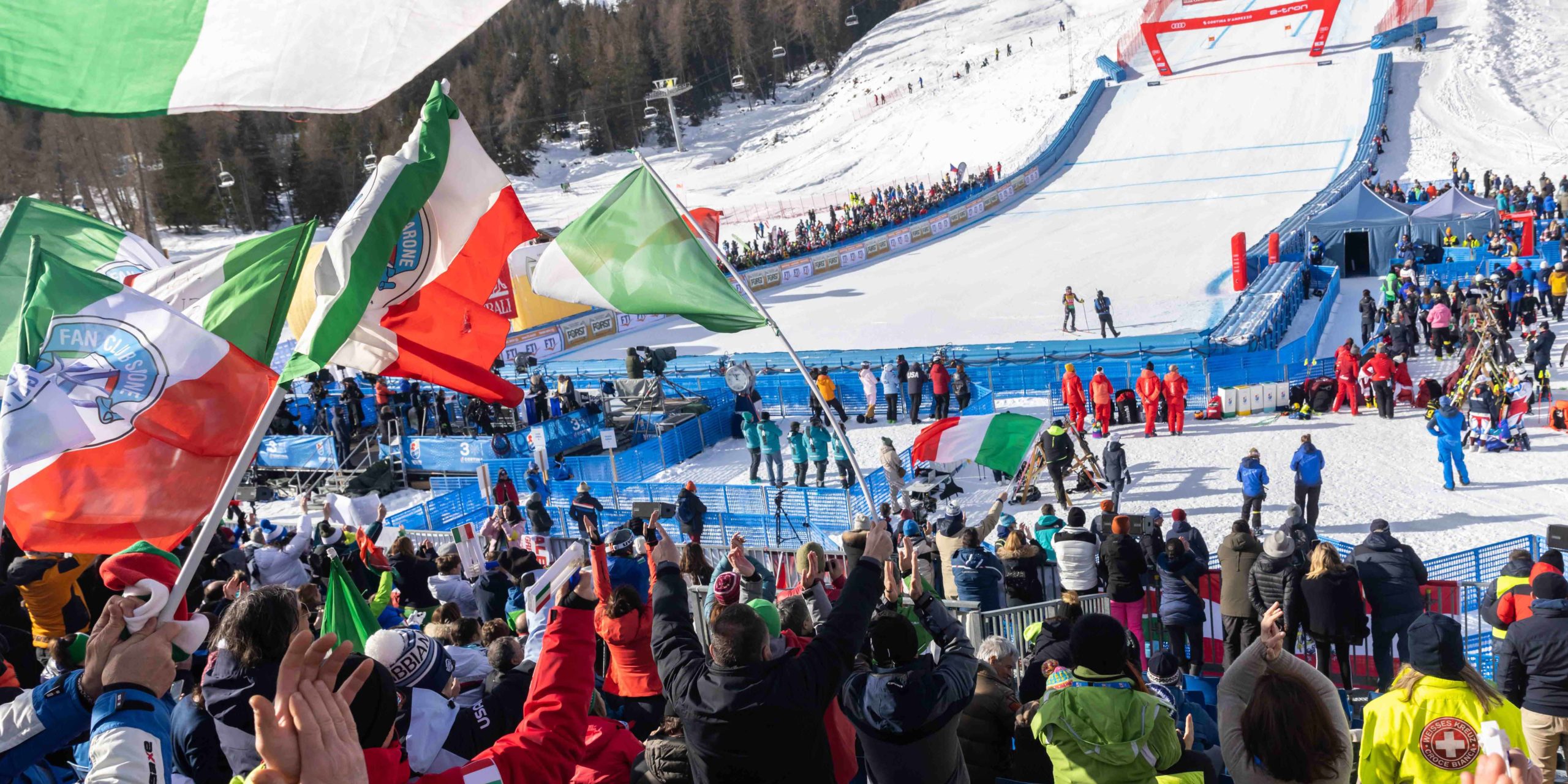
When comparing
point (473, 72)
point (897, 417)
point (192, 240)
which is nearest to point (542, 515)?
point (897, 417)

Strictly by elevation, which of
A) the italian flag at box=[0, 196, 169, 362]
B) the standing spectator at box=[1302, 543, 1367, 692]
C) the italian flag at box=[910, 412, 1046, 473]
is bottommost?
the standing spectator at box=[1302, 543, 1367, 692]

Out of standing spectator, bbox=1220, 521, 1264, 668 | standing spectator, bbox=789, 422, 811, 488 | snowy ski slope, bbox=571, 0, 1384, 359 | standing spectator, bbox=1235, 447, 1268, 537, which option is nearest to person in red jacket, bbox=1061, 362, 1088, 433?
standing spectator, bbox=789, 422, 811, 488

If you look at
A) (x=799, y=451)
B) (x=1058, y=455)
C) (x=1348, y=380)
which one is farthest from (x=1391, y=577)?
(x=1348, y=380)

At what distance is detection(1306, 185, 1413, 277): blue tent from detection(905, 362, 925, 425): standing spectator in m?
14.0

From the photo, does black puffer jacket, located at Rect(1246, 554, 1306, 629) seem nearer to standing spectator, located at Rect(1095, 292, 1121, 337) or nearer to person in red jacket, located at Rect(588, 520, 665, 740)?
person in red jacket, located at Rect(588, 520, 665, 740)

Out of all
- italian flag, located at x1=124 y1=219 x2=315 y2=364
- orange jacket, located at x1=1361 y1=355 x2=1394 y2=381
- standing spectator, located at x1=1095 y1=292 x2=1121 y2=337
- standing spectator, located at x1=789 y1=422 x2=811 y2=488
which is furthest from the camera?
standing spectator, located at x1=1095 y1=292 x2=1121 y2=337

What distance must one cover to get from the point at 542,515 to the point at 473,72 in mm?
88522

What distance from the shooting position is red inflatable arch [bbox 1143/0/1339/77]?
189ft

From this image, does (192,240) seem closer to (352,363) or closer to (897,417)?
(897,417)

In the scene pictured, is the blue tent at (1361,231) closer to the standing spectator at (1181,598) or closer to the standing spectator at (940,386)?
the standing spectator at (940,386)

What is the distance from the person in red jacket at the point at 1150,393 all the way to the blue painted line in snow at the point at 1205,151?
31268 mm

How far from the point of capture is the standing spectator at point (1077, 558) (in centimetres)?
878

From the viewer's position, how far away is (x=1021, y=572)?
9133 mm

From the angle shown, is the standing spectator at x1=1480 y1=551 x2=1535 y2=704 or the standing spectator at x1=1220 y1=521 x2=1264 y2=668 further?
the standing spectator at x1=1220 y1=521 x2=1264 y2=668
